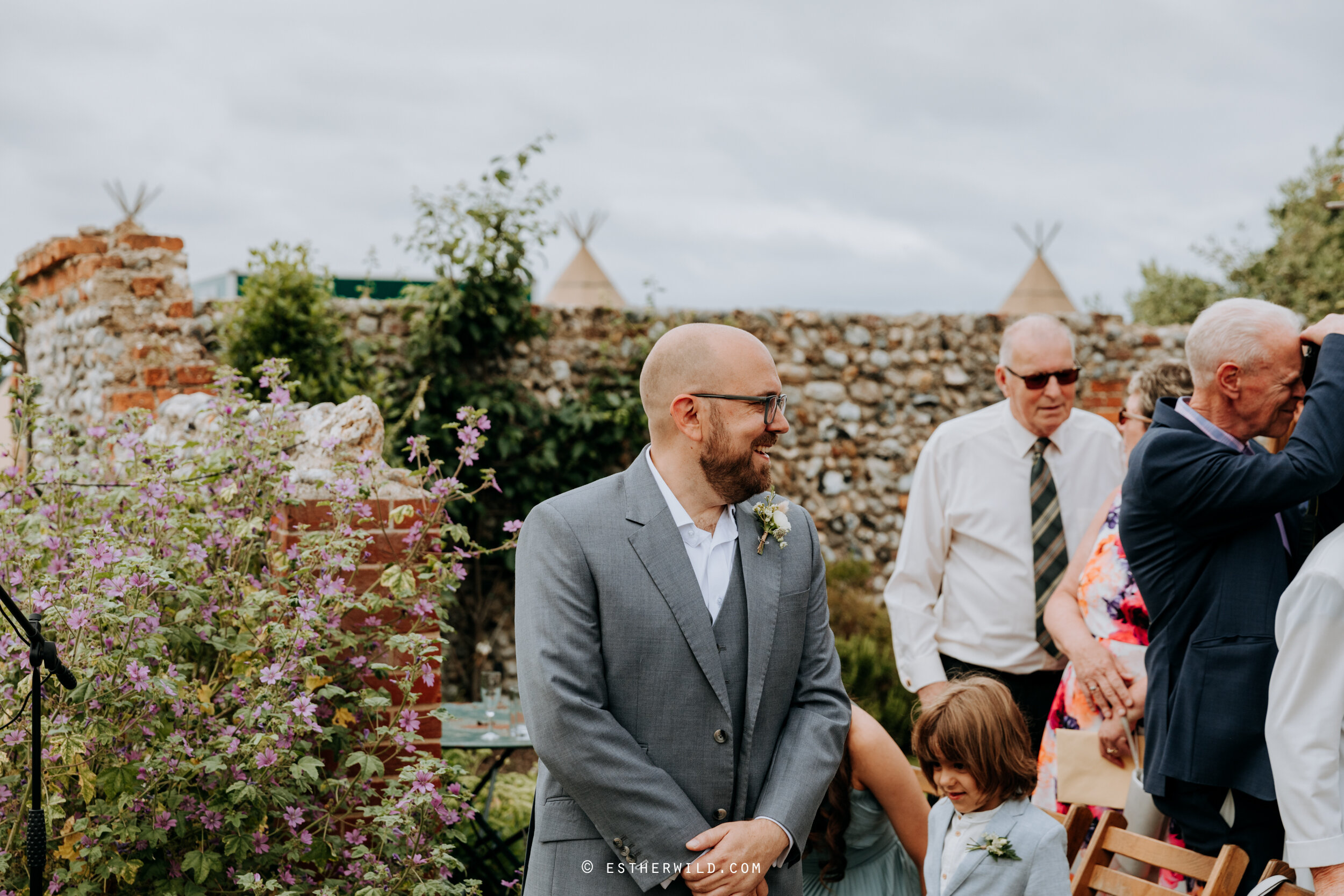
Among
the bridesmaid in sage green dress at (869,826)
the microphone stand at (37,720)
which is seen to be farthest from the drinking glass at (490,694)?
the microphone stand at (37,720)

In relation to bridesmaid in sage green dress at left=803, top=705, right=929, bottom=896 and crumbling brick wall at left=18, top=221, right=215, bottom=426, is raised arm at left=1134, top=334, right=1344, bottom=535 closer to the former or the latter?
bridesmaid in sage green dress at left=803, top=705, right=929, bottom=896

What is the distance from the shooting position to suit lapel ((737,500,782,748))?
6.28ft

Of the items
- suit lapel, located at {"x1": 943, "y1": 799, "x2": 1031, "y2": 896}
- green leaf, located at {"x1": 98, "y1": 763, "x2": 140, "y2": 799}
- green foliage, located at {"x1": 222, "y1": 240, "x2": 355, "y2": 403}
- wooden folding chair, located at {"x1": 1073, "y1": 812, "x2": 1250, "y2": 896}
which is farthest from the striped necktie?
green foliage, located at {"x1": 222, "y1": 240, "x2": 355, "y2": 403}

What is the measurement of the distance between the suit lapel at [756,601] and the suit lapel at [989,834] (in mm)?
775

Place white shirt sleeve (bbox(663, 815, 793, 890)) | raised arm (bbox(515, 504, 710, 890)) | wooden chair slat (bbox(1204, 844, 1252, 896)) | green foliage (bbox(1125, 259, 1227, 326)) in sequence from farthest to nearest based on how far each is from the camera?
green foliage (bbox(1125, 259, 1227, 326))
wooden chair slat (bbox(1204, 844, 1252, 896))
white shirt sleeve (bbox(663, 815, 793, 890))
raised arm (bbox(515, 504, 710, 890))

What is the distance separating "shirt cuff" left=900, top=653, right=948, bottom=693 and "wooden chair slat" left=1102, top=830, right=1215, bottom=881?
0.77 metres

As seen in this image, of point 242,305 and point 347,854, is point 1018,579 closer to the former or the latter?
point 347,854

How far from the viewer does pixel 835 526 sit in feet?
24.6

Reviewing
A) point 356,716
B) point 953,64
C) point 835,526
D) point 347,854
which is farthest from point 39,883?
point 953,64

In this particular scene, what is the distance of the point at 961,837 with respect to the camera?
2406 millimetres

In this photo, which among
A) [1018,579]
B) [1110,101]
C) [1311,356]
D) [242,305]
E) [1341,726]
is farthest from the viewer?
[1110,101]

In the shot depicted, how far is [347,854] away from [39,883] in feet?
2.34

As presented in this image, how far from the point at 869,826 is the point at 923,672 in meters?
0.92

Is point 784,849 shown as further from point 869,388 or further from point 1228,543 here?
point 869,388
